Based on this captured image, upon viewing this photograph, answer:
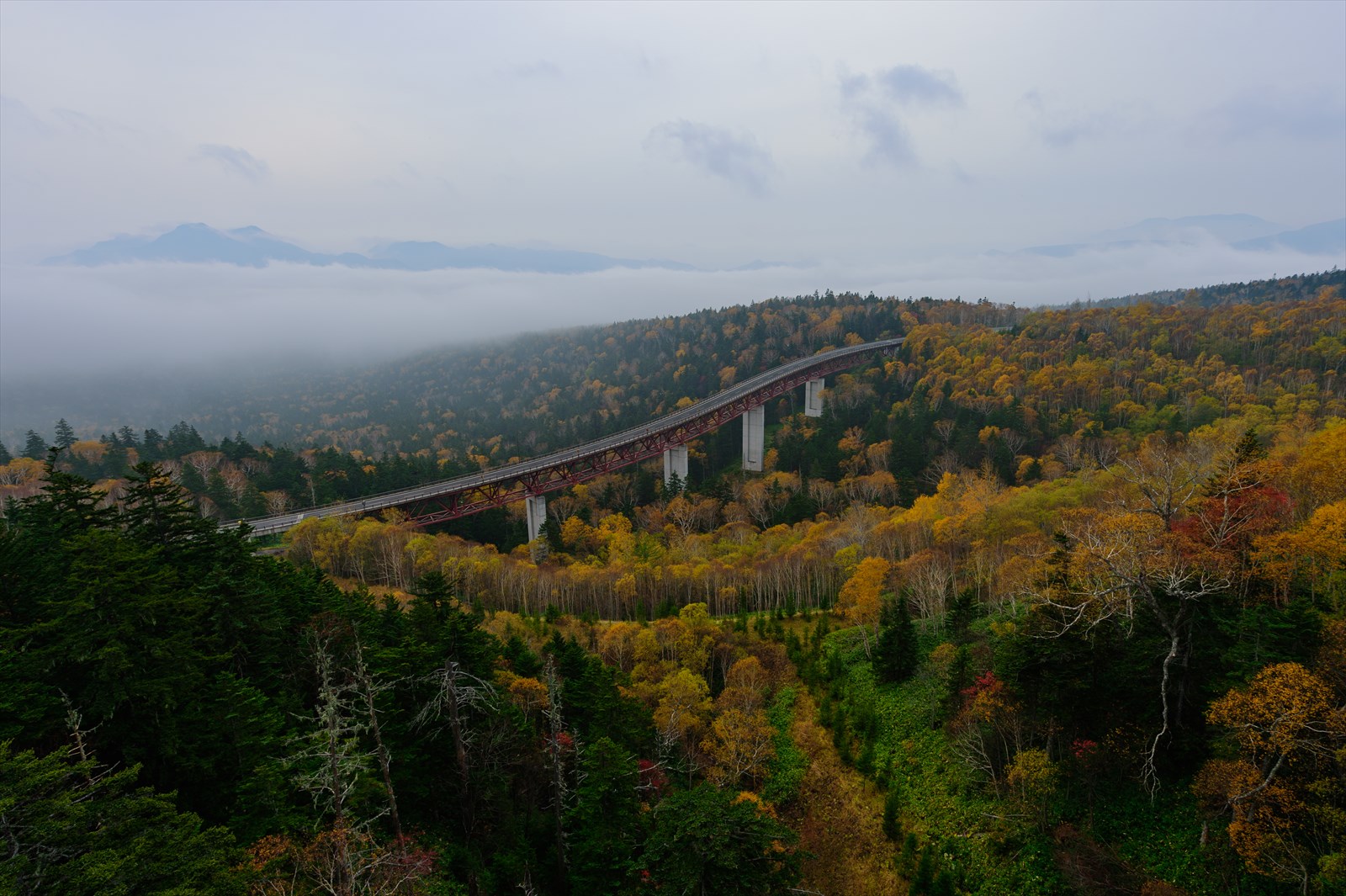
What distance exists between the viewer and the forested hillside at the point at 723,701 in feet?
47.0

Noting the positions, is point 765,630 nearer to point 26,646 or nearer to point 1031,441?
point 26,646

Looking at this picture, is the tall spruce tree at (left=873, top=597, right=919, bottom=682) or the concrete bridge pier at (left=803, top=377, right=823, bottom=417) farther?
the concrete bridge pier at (left=803, top=377, right=823, bottom=417)

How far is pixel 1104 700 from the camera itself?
68.0 feet

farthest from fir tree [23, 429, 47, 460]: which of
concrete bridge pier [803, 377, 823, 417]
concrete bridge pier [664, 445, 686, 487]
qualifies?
concrete bridge pier [803, 377, 823, 417]

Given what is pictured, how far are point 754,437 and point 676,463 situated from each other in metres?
17.4

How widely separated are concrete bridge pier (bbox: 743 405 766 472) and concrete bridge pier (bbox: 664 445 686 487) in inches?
592

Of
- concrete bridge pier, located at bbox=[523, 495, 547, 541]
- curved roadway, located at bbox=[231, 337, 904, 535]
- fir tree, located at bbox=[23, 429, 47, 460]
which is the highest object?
fir tree, located at bbox=[23, 429, 47, 460]

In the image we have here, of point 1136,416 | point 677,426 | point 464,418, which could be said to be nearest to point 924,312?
point 1136,416

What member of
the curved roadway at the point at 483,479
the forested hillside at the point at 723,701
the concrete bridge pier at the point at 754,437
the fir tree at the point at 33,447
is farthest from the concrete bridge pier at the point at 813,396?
the fir tree at the point at 33,447

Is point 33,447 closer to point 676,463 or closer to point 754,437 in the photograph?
point 676,463

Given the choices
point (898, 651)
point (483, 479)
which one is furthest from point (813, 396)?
point (898, 651)

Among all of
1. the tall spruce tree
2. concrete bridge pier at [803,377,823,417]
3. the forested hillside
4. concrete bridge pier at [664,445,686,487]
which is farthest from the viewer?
concrete bridge pier at [803,377,823,417]

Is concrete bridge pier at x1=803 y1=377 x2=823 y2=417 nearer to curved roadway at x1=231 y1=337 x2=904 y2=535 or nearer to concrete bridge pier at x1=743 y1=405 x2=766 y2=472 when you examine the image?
curved roadway at x1=231 y1=337 x2=904 y2=535

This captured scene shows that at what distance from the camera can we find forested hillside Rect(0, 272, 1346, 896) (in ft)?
47.0
